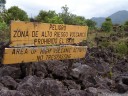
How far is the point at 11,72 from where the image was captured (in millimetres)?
8211

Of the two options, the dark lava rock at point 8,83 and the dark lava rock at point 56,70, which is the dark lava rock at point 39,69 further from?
the dark lava rock at point 8,83

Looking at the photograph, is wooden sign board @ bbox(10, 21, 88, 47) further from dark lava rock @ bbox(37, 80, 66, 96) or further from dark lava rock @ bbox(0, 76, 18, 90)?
dark lava rock @ bbox(37, 80, 66, 96)

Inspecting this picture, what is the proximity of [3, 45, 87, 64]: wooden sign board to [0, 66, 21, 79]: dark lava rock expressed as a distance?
0.36 meters

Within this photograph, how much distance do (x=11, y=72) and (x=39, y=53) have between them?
73 cm

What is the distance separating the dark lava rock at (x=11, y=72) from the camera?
26.7 ft

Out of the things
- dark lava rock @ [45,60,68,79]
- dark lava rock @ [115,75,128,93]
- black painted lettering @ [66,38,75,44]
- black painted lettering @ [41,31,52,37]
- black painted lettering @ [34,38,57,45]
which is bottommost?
dark lava rock @ [115,75,128,93]

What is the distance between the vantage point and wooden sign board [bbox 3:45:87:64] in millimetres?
7796

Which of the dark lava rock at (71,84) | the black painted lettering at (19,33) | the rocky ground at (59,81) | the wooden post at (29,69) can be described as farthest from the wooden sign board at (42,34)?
the dark lava rock at (71,84)

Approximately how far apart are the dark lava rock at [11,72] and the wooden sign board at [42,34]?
637 millimetres

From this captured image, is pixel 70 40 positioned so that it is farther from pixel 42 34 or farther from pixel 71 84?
pixel 71 84

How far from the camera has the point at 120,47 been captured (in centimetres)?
1560

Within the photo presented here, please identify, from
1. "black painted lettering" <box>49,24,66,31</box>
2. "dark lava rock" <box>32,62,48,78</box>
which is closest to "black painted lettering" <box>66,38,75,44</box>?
"black painted lettering" <box>49,24,66,31</box>

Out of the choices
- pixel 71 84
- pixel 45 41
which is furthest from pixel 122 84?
pixel 45 41

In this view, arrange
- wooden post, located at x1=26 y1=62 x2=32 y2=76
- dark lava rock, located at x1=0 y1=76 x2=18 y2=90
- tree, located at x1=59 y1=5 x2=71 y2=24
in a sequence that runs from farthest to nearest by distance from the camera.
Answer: tree, located at x1=59 y1=5 x2=71 y2=24 < wooden post, located at x1=26 y1=62 x2=32 y2=76 < dark lava rock, located at x1=0 y1=76 x2=18 y2=90
